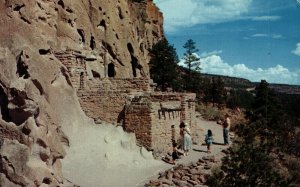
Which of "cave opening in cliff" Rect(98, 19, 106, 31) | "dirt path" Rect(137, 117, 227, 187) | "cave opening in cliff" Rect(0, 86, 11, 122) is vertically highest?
"cave opening in cliff" Rect(98, 19, 106, 31)

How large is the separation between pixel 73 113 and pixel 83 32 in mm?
13325

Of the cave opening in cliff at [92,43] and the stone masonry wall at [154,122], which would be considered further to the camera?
the cave opening in cliff at [92,43]

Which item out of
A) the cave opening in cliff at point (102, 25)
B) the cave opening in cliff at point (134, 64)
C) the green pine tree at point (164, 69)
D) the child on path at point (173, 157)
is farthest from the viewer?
the cave opening in cliff at point (134, 64)

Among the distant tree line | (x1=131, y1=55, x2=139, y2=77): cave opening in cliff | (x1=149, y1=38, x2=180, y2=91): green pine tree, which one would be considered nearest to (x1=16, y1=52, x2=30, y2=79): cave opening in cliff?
the distant tree line

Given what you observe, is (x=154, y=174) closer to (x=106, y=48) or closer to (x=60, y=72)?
(x=60, y=72)

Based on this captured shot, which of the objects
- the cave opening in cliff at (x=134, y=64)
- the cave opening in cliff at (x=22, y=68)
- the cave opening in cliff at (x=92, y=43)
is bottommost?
the cave opening in cliff at (x=22, y=68)

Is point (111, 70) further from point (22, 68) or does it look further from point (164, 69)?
point (22, 68)

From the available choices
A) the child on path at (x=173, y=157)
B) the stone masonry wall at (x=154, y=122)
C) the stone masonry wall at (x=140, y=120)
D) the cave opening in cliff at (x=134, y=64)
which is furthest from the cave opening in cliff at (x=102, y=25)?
the child on path at (x=173, y=157)

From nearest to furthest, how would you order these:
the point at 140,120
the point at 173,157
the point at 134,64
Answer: the point at 173,157, the point at 140,120, the point at 134,64

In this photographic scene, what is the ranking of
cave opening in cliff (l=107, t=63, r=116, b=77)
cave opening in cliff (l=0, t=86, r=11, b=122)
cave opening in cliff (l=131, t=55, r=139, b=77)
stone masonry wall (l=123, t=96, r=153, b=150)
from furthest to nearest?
1. cave opening in cliff (l=131, t=55, r=139, b=77)
2. cave opening in cliff (l=107, t=63, r=116, b=77)
3. stone masonry wall (l=123, t=96, r=153, b=150)
4. cave opening in cliff (l=0, t=86, r=11, b=122)

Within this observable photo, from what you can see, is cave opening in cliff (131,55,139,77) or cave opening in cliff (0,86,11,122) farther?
cave opening in cliff (131,55,139,77)

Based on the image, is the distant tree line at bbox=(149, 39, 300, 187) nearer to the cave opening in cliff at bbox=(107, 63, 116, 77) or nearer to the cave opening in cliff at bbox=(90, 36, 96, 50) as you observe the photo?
the cave opening in cliff at bbox=(107, 63, 116, 77)

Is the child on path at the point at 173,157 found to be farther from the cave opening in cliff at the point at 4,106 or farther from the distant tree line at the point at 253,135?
the cave opening in cliff at the point at 4,106

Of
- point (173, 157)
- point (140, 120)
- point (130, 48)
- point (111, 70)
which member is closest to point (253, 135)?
point (173, 157)
